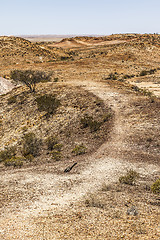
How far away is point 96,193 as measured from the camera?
10625mm

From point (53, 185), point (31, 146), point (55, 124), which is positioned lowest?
point (31, 146)

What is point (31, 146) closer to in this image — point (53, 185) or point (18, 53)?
point (53, 185)

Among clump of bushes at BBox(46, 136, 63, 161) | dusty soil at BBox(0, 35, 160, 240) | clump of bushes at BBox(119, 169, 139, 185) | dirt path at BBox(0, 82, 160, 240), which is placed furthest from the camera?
clump of bushes at BBox(46, 136, 63, 161)

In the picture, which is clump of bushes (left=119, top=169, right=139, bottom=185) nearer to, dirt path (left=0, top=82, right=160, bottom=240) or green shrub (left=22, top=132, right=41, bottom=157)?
dirt path (left=0, top=82, right=160, bottom=240)

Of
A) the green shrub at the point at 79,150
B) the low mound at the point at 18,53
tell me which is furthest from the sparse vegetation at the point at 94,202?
the low mound at the point at 18,53

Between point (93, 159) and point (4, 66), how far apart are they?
202 feet

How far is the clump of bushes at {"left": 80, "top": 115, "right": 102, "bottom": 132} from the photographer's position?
69.6 ft

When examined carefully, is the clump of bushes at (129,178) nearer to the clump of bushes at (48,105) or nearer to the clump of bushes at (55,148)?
the clump of bushes at (55,148)

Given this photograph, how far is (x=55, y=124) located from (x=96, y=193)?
14875mm

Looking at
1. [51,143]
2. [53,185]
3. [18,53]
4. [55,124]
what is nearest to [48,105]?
[55,124]

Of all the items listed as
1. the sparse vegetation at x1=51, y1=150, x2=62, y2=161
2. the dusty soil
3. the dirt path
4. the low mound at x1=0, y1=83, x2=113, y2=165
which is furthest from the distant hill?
the dirt path

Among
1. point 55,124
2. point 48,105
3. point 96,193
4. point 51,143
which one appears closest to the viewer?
point 96,193

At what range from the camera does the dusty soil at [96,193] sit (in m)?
7.34

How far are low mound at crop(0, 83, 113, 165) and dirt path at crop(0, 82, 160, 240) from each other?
237cm
